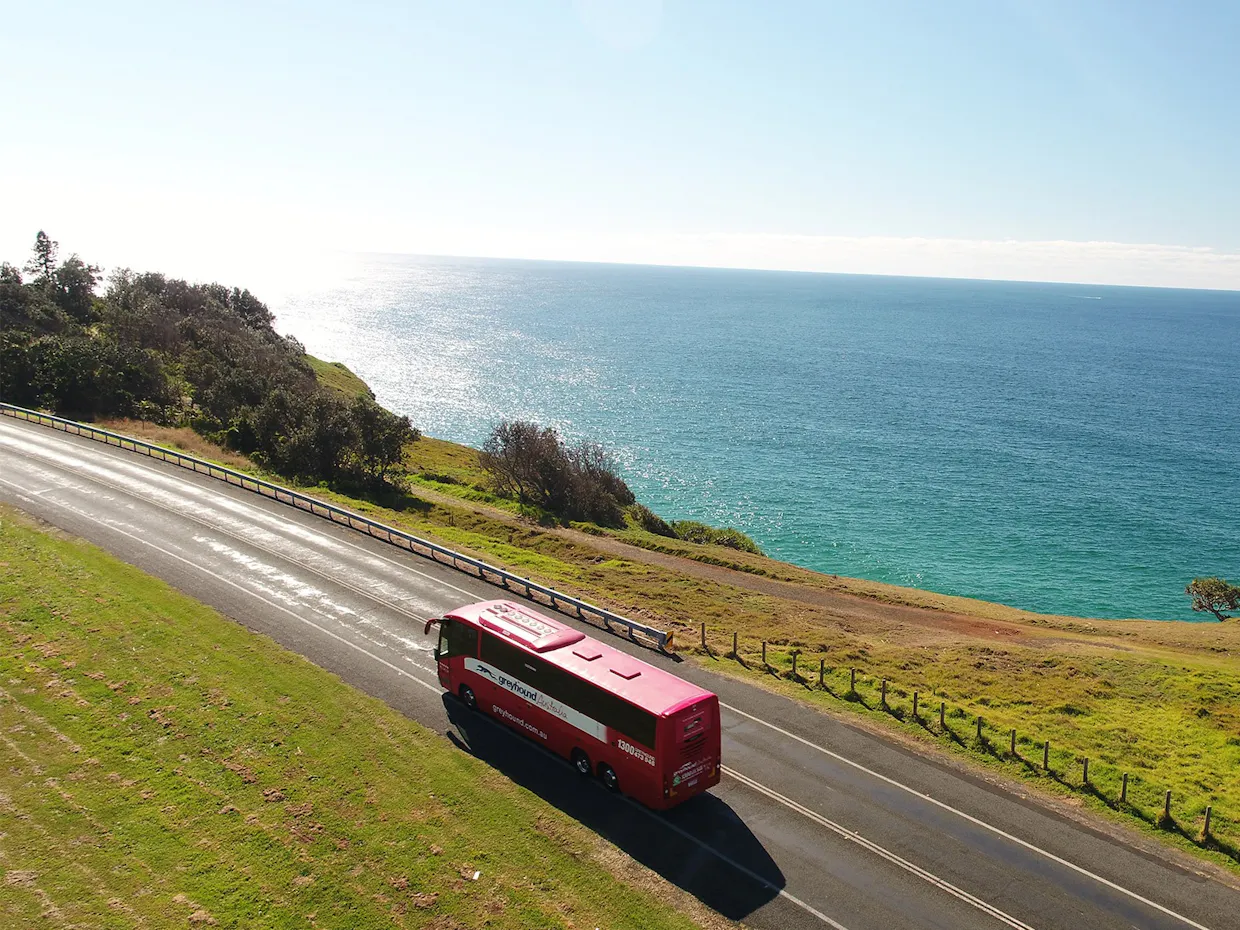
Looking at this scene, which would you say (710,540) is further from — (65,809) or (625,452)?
(65,809)

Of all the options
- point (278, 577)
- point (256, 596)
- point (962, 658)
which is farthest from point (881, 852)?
point (278, 577)

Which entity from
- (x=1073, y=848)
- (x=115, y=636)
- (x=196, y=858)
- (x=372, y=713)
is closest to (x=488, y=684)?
(x=372, y=713)

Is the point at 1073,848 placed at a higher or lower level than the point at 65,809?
lower

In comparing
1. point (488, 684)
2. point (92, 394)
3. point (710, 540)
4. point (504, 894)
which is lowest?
point (710, 540)

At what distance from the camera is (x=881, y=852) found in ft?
61.9

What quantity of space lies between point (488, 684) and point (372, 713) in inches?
142

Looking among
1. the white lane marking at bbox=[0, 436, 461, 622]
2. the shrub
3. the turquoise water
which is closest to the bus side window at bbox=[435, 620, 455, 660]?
the white lane marking at bbox=[0, 436, 461, 622]

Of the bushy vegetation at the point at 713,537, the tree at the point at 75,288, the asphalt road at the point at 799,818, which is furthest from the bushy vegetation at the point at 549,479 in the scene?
the tree at the point at 75,288

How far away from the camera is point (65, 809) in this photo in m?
17.9

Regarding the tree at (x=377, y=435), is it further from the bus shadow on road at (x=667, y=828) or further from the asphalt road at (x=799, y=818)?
the bus shadow on road at (x=667, y=828)

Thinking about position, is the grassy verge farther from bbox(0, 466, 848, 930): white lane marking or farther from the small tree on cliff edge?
the small tree on cliff edge

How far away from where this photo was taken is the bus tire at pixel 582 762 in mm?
20766

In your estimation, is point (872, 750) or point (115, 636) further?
point (115, 636)

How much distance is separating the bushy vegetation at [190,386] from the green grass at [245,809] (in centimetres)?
2914
